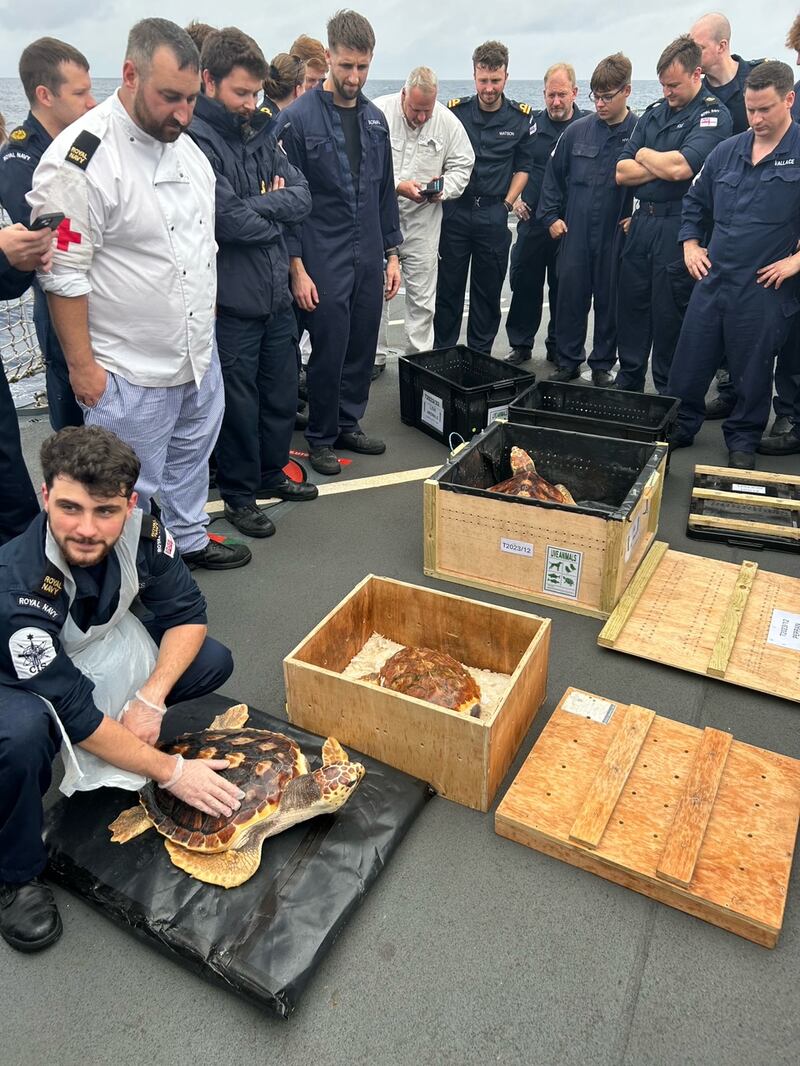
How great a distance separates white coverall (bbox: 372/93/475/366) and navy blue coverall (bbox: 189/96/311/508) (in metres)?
1.83

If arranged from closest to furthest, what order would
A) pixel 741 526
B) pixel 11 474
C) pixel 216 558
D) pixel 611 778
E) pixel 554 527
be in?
pixel 611 778 → pixel 11 474 → pixel 554 527 → pixel 216 558 → pixel 741 526

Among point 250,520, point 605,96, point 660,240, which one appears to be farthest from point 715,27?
point 250,520

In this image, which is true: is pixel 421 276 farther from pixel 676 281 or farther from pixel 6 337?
pixel 6 337

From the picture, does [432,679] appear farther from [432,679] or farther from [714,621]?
[714,621]

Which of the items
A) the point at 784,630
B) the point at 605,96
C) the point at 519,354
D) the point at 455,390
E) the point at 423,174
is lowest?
the point at 784,630

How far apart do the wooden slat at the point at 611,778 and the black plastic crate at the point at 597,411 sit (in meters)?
1.81

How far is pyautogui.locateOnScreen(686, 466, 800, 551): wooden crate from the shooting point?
11.7ft

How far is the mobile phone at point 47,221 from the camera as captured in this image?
7.77 feet

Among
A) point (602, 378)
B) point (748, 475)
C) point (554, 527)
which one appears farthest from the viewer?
point (602, 378)

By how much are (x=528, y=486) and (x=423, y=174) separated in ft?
9.45

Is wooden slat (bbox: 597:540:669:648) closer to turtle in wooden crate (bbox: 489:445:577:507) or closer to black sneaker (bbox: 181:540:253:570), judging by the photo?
turtle in wooden crate (bbox: 489:445:577:507)

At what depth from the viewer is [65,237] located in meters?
2.44

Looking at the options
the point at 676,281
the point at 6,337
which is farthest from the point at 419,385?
the point at 6,337

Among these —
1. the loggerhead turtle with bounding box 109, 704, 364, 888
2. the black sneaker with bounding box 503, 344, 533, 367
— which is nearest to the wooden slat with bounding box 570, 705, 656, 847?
the loggerhead turtle with bounding box 109, 704, 364, 888
